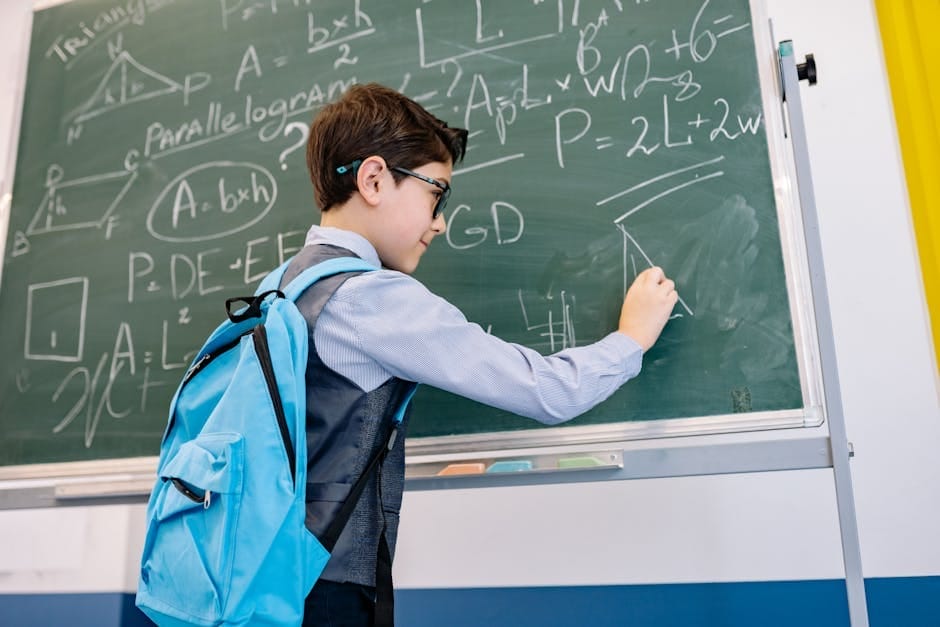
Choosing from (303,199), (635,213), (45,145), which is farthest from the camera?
(45,145)

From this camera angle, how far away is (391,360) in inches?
45.3

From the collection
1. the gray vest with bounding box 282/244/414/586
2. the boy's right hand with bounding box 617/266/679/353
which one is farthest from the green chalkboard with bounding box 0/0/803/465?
the gray vest with bounding box 282/244/414/586

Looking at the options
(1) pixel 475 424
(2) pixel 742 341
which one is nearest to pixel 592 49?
(2) pixel 742 341

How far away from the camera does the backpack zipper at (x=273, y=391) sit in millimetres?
1070

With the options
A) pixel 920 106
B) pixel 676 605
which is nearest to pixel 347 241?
pixel 676 605

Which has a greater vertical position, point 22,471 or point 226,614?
point 22,471

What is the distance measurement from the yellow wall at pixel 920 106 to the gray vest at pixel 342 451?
43.2 inches

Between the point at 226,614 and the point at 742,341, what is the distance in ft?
3.22

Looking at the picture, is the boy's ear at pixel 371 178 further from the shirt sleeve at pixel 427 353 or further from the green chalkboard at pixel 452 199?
the green chalkboard at pixel 452 199

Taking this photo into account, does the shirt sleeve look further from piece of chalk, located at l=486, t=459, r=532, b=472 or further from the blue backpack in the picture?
piece of chalk, located at l=486, t=459, r=532, b=472

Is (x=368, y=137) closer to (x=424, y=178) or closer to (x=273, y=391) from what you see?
(x=424, y=178)

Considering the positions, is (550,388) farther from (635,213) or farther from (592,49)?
(592,49)

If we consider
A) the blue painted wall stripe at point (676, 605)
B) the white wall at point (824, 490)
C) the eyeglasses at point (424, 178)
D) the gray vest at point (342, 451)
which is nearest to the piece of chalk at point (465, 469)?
the white wall at point (824, 490)

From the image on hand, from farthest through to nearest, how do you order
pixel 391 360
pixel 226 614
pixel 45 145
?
pixel 45 145
pixel 391 360
pixel 226 614
